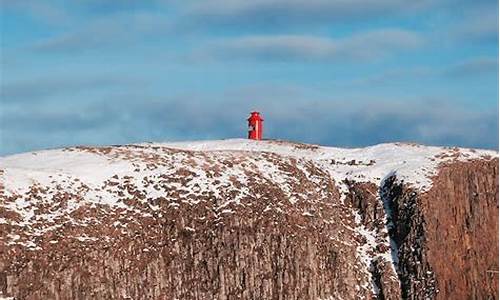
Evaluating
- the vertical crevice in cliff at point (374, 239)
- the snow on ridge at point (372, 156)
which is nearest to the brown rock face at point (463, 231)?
the snow on ridge at point (372, 156)

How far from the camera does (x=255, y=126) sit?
3413 inches

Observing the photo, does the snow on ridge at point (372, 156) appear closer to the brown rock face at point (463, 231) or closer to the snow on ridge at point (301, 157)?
the snow on ridge at point (301, 157)

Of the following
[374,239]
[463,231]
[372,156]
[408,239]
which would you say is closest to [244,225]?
[374,239]

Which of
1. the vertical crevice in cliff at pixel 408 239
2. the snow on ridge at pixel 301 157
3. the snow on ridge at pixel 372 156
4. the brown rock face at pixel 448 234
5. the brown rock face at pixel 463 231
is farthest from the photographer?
the snow on ridge at pixel 372 156

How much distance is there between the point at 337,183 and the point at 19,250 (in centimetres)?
2316

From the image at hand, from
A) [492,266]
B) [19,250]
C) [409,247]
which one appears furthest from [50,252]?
[492,266]

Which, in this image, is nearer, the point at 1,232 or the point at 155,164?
the point at 1,232

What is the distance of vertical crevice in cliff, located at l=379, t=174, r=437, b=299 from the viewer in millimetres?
67438

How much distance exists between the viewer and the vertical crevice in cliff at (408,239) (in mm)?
67438

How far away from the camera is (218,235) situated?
6494 cm

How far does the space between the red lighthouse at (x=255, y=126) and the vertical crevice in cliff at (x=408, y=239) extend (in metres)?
15.4

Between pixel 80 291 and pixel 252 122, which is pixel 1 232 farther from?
pixel 252 122

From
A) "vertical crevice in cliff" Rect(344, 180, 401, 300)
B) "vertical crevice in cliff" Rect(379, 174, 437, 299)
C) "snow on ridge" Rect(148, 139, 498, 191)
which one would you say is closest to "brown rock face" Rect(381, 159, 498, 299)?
"vertical crevice in cliff" Rect(379, 174, 437, 299)

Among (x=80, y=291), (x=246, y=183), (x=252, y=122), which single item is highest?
(x=252, y=122)
